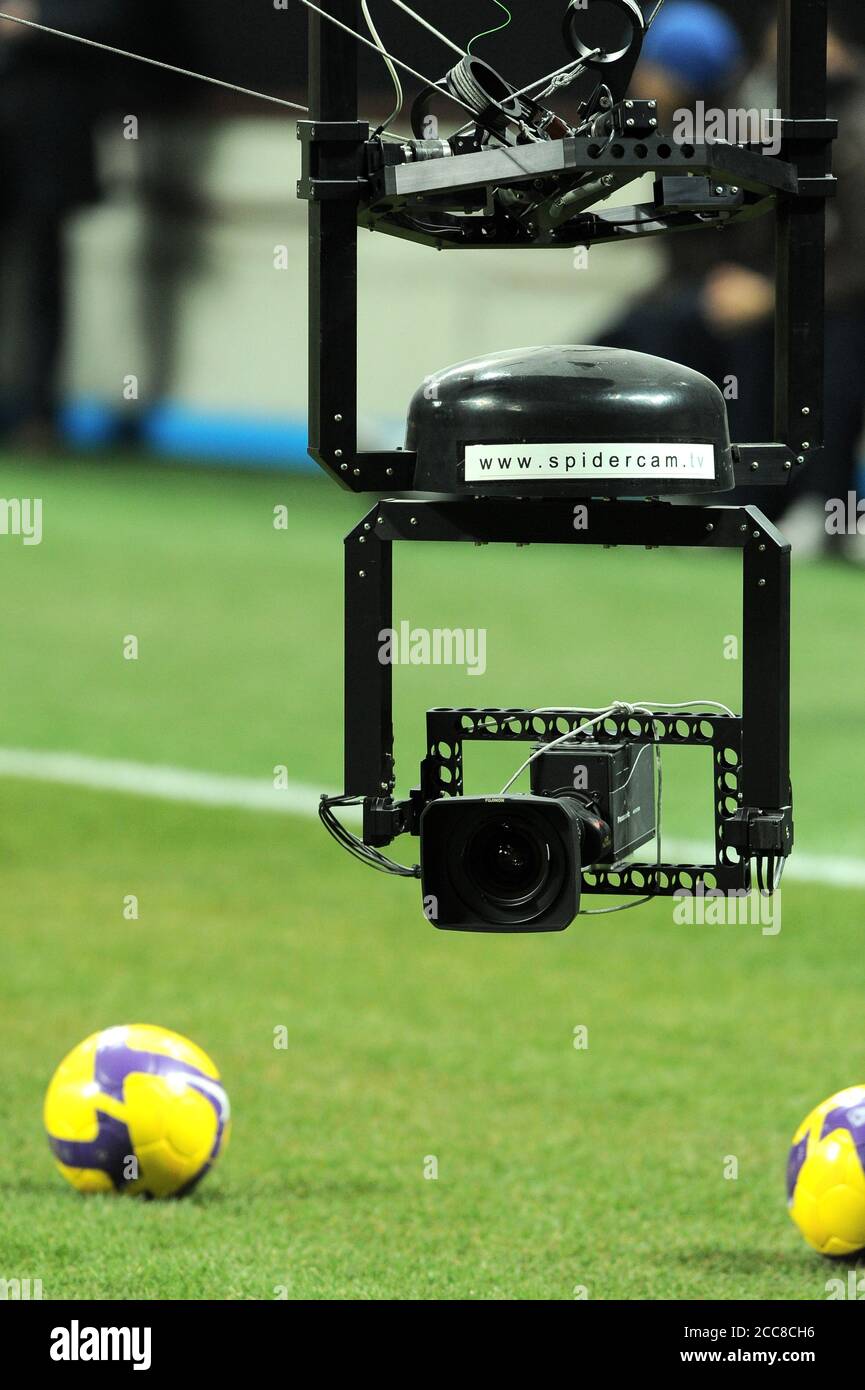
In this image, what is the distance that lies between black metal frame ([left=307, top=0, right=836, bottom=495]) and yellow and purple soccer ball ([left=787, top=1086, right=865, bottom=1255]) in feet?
4.58

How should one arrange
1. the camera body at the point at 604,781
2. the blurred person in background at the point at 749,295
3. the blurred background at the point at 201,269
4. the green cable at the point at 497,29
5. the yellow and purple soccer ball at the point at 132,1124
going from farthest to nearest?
the blurred background at the point at 201,269 < the blurred person in background at the point at 749,295 < the yellow and purple soccer ball at the point at 132,1124 < the green cable at the point at 497,29 < the camera body at the point at 604,781

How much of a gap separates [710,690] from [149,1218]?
5.92m

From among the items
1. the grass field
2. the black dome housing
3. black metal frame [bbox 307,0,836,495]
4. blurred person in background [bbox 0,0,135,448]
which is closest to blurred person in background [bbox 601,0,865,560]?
the grass field

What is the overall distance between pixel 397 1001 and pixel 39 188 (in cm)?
1309

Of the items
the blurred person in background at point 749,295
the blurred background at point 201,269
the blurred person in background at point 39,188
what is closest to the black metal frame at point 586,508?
the blurred person in background at point 749,295

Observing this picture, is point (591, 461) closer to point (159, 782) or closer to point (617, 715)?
point (617, 715)

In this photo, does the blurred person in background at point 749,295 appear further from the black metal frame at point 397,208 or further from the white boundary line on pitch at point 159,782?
the black metal frame at point 397,208

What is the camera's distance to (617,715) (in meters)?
2.79

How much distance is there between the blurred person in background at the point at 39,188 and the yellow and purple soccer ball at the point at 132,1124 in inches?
551

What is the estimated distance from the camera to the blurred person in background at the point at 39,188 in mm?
17500

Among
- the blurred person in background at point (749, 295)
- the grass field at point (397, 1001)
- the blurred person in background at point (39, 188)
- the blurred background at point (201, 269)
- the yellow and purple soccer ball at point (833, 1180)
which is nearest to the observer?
the yellow and purple soccer ball at point (833, 1180)

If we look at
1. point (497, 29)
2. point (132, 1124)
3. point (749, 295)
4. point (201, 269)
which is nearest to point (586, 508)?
point (497, 29)

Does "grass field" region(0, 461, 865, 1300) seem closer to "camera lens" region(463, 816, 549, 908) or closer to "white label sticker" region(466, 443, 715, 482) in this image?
"camera lens" region(463, 816, 549, 908)

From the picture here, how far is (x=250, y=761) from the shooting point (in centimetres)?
884
